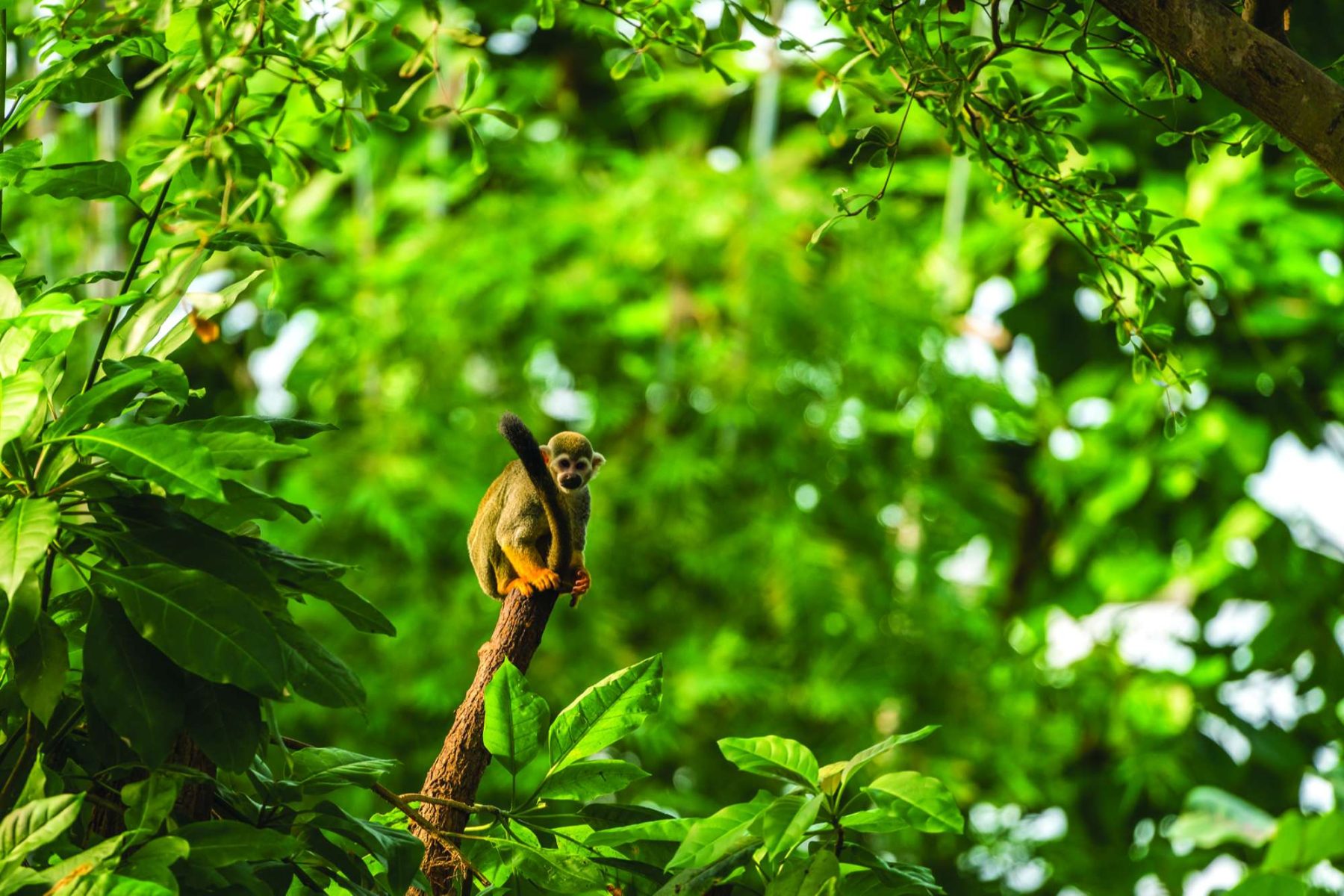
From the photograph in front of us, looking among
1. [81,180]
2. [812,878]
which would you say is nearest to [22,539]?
[81,180]

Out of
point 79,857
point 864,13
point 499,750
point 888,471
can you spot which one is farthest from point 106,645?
point 888,471

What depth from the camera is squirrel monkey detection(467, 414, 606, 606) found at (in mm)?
1793

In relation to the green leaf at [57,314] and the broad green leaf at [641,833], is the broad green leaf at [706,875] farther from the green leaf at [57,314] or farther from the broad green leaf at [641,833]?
the green leaf at [57,314]

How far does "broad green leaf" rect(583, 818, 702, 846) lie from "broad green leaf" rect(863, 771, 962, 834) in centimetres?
18

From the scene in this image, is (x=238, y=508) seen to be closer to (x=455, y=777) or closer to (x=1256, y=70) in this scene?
(x=455, y=777)

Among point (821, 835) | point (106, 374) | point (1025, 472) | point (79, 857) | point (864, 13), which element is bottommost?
point (1025, 472)

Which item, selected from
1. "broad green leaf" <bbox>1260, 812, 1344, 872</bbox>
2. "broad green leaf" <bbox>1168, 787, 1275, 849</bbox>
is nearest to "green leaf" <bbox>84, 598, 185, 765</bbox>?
"broad green leaf" <bbox>1260, 812, 1344, 872</bbox>

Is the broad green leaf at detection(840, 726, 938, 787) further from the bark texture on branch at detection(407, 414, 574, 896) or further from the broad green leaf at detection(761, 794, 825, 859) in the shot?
the bark texture on branch at detection(407, 414, 574, 896)

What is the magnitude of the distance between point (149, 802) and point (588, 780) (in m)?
0.44

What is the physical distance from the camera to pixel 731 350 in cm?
418

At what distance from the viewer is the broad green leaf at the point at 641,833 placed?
1227 mm

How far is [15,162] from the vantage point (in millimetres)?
1184

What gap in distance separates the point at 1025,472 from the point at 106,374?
15.7 feet

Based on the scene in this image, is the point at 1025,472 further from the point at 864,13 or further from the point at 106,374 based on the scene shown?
the point at 106,374
